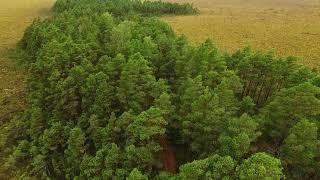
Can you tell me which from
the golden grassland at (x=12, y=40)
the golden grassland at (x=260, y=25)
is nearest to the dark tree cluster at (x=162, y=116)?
the golden grassland at (x=12, y=40)

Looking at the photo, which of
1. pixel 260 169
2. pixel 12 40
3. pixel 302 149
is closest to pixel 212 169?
pixel 260 169

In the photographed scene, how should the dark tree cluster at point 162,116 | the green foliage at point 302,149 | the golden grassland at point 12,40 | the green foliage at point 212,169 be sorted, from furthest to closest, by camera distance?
the golden grassland at point 12,40 < the dark tree cluster at point 162,116 < the green foliage at point 302,149 < the green foliage at point 212,169

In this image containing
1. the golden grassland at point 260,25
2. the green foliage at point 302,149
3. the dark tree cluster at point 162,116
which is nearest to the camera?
the green foliage at point 302,149

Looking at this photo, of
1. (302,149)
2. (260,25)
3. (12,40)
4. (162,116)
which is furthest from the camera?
(260,25)

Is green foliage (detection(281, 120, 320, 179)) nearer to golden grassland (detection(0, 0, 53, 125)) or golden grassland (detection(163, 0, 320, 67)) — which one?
golden grassland (detection(0, 0, 53, 125))

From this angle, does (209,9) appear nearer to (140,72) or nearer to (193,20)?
(193,20)

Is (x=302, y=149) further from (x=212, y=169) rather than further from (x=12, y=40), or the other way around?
(x=12, y=40)

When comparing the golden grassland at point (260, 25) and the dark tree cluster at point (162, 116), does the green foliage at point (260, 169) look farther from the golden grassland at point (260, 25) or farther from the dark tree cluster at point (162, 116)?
the golden grassland at point (260, 25)
